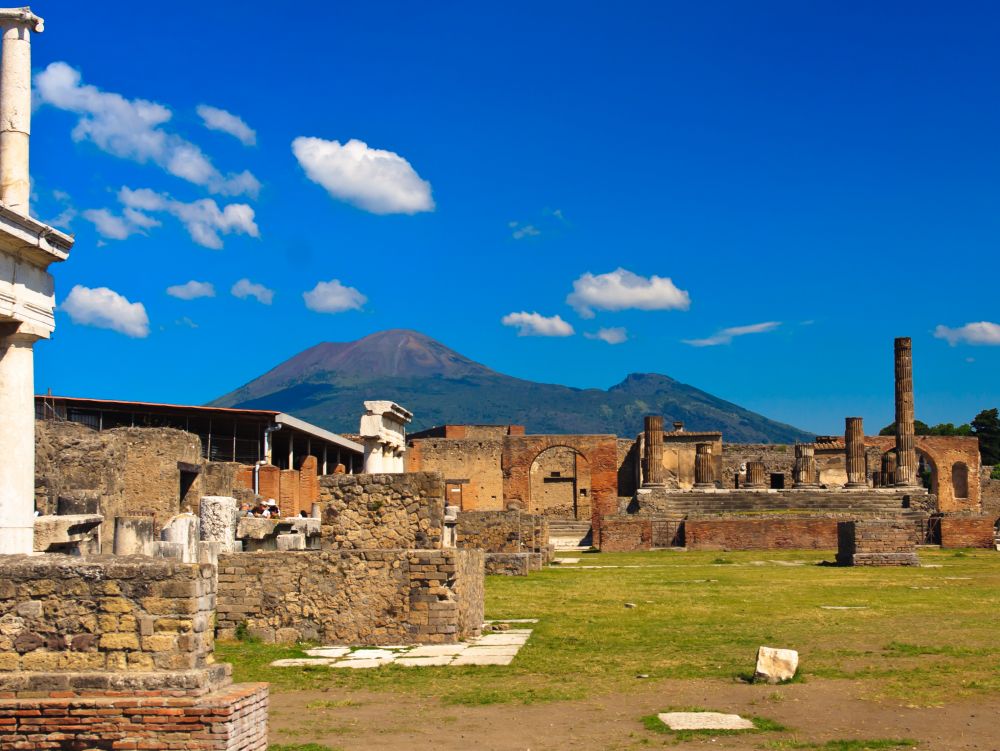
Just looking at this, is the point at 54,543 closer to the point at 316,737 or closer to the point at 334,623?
the point at 334,623

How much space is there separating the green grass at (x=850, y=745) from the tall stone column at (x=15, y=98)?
9504 millimetres

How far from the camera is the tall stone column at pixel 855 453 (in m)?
45.2

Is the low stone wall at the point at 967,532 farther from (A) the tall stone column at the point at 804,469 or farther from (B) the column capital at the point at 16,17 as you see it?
(B) the column capital at the point at 16,17

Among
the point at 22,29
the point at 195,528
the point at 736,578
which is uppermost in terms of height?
the point at 22,29

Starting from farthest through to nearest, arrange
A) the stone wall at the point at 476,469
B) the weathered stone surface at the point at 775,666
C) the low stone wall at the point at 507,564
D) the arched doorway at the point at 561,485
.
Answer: the arched doorway at the point at 561,485 < the stone wall at the point at 476,469 < the low stone wall at the point at 507,564 < the weathered stone surface at the point at 775,666

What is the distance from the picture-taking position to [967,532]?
3058 centimetres

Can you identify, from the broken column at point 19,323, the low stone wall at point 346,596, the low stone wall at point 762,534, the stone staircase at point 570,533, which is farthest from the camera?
the stone staircase at point 570,533

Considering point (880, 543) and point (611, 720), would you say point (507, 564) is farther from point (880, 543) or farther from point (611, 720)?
point (611, 720)

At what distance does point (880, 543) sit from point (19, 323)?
713 inches

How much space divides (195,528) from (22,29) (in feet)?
18.8

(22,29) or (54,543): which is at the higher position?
(22,29)

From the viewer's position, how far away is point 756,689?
8.87m

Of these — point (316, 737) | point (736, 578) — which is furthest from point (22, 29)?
point (736, 578)

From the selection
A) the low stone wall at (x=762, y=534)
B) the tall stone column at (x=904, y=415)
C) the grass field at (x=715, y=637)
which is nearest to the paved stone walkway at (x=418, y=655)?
the grass field at (x=715, y=637)
